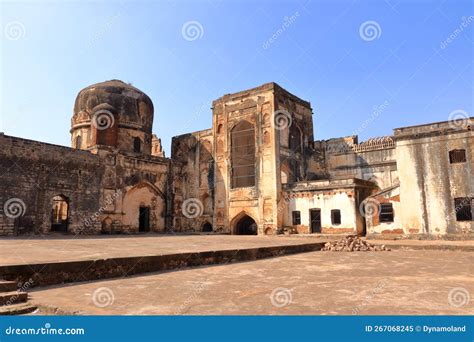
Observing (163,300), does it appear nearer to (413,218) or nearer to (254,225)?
(413,218)

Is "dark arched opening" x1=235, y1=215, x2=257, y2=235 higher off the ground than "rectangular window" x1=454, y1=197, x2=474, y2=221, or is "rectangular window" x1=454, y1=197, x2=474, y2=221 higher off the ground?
"rectangular window" x1=454, y1=197, x2=474, y2=221

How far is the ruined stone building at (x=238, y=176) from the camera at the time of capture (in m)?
17.0

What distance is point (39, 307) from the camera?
3811 millimetres

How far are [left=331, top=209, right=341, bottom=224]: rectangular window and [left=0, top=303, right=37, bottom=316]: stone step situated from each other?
725 inches

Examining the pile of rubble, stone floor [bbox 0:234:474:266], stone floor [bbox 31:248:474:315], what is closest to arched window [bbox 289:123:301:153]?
stone floor [bbox 0:234:474:266]

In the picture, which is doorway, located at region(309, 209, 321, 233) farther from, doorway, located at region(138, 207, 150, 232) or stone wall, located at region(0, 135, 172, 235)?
doorway, located at region(138, 207, 150, 232)

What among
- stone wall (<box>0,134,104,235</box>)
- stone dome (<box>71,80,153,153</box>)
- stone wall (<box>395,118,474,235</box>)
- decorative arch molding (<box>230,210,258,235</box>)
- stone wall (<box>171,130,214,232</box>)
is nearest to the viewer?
stone wall (<box>395,118,474,235</box>)

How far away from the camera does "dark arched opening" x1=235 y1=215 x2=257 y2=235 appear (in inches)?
981

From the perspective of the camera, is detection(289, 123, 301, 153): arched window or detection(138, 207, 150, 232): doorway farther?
detection(289, 123, 301, 153): arched window

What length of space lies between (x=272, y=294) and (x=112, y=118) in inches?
877

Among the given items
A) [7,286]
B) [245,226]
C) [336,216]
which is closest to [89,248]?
[7,286]

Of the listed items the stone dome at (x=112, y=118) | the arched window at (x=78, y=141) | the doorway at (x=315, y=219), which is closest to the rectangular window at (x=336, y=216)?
the doorway at (x=315, y=219)

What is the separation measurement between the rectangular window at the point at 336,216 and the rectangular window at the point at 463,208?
5887 millimetres

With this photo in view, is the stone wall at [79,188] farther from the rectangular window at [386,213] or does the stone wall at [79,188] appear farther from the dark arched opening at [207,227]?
Result: the rectangular window at [386,213]
